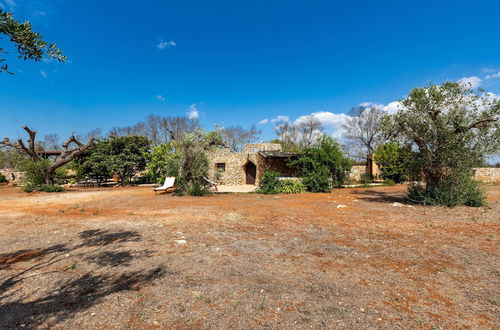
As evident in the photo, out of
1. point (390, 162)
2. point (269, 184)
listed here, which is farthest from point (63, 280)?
point (390, 162)

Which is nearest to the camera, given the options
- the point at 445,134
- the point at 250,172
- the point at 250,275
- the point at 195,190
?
the point at 250,275

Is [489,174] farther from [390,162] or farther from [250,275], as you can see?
[250,275]

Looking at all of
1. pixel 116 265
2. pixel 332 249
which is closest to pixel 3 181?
pixel 116 265

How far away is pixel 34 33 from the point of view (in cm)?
248

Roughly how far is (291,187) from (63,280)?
13205 millimetres

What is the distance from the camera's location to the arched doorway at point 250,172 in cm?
2198

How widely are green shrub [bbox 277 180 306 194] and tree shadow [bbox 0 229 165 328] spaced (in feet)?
36.5

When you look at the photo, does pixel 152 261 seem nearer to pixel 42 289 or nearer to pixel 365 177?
pixel 42 289

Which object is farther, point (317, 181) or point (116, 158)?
point (116, 158)

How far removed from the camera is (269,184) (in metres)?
A: 15.4

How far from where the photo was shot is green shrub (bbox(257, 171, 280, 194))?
1519 centimetres

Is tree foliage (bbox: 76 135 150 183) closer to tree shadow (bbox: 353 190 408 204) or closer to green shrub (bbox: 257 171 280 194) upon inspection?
green shrub (bbox: 257 171 280 194)

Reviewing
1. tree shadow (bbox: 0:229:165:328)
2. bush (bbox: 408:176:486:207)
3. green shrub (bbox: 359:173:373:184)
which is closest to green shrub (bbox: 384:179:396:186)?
green shrub (bbox: 359:173:373:184)

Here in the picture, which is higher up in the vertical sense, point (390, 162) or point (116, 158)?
point (116, 158)
